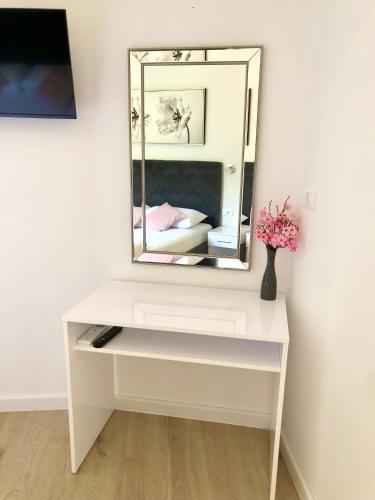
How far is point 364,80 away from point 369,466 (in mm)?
1229

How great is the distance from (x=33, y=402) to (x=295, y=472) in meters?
1.48

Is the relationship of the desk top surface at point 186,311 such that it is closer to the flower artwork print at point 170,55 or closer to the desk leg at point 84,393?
the desk leg at point 84,393

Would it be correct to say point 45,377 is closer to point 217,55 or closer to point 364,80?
point 217,55

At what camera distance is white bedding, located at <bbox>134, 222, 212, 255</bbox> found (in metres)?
1.87

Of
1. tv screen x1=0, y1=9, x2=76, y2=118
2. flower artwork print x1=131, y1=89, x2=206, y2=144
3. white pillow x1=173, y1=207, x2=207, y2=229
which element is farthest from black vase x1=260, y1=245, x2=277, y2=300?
tv screen x1=0, y1=9, x2=76, y2=118

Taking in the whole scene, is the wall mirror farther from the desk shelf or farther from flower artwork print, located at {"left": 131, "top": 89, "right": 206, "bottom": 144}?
the desk shelf

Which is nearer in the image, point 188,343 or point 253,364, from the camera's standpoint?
point 253,364

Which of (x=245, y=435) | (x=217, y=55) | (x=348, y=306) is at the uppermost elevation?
(x=217, y=55)

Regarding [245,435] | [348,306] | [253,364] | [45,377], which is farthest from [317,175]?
[45,377]

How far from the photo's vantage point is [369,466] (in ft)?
3.75

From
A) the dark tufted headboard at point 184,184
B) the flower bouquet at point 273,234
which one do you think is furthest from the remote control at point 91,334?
the flower bouquet at point 273,234

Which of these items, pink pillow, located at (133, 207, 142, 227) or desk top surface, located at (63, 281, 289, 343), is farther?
pink pillow, located at (133, 207, 142, 227)

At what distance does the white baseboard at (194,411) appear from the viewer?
79.6 inches

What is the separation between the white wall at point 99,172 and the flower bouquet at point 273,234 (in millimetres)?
86
